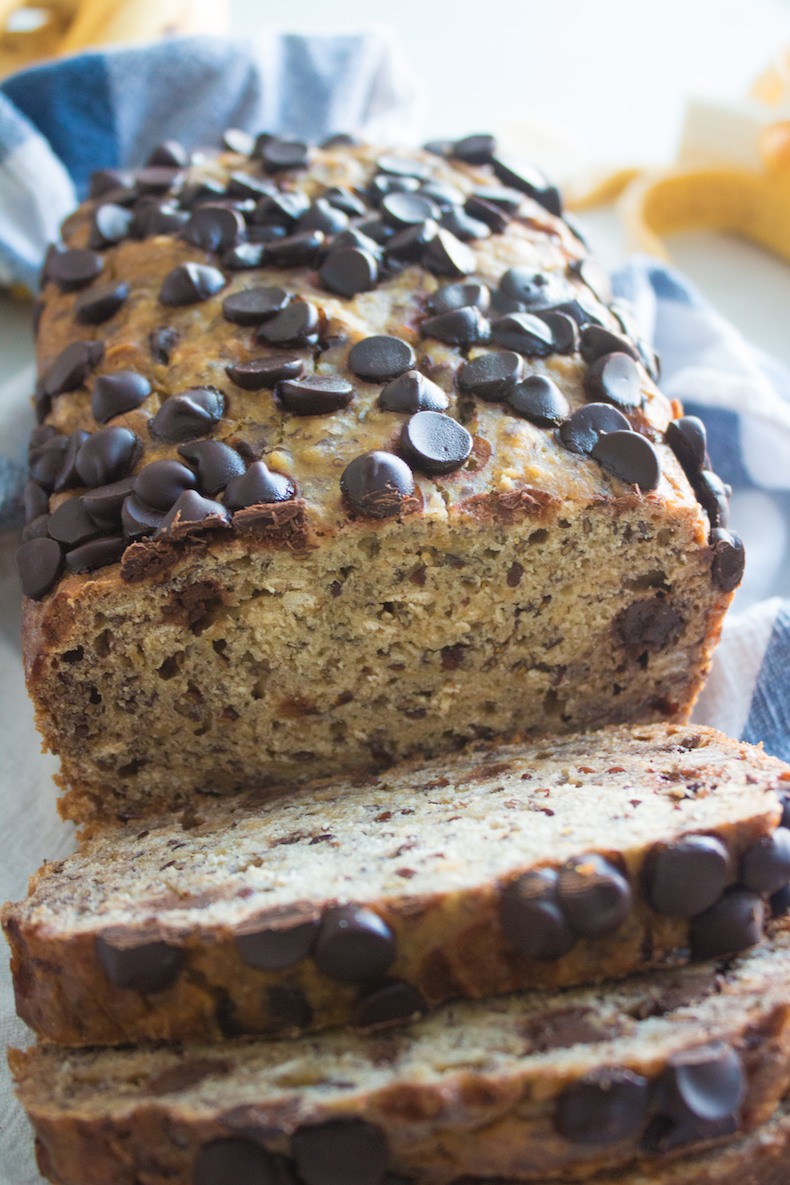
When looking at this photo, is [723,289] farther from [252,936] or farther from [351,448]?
[252,936]

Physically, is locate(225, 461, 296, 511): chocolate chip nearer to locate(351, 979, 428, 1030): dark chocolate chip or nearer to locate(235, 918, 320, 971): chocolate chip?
locate(235, 918, 320, 971): chocolate chip

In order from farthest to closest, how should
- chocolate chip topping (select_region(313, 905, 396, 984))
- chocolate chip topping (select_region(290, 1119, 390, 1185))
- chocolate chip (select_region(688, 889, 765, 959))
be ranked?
chocolate chip (select_region(688, 889, 765, 959)), chocolate chip topping (select_region(313, 905, 396, 984)), chocolate chip topping (select_region(290, 1119, 390, 1185))

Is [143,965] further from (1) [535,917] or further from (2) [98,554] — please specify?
(2) [98,554]

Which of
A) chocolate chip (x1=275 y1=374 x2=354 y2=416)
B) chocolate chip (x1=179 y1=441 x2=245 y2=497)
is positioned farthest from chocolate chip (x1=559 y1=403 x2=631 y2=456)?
chocolate chip (x1=179 y1=441 x2=245 y2=497)

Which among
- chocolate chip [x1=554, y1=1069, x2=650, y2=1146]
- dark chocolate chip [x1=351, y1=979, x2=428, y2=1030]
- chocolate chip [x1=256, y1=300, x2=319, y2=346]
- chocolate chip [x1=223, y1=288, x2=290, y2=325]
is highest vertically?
chocolate chip [x1=223, y1=288, x2=290, y2=325]

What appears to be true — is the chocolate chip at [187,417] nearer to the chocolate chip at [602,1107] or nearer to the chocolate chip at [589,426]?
the chocolate chip at [589,426]

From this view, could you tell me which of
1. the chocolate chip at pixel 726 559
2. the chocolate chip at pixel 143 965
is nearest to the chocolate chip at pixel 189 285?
the chocolate chip at pixel 726 559
